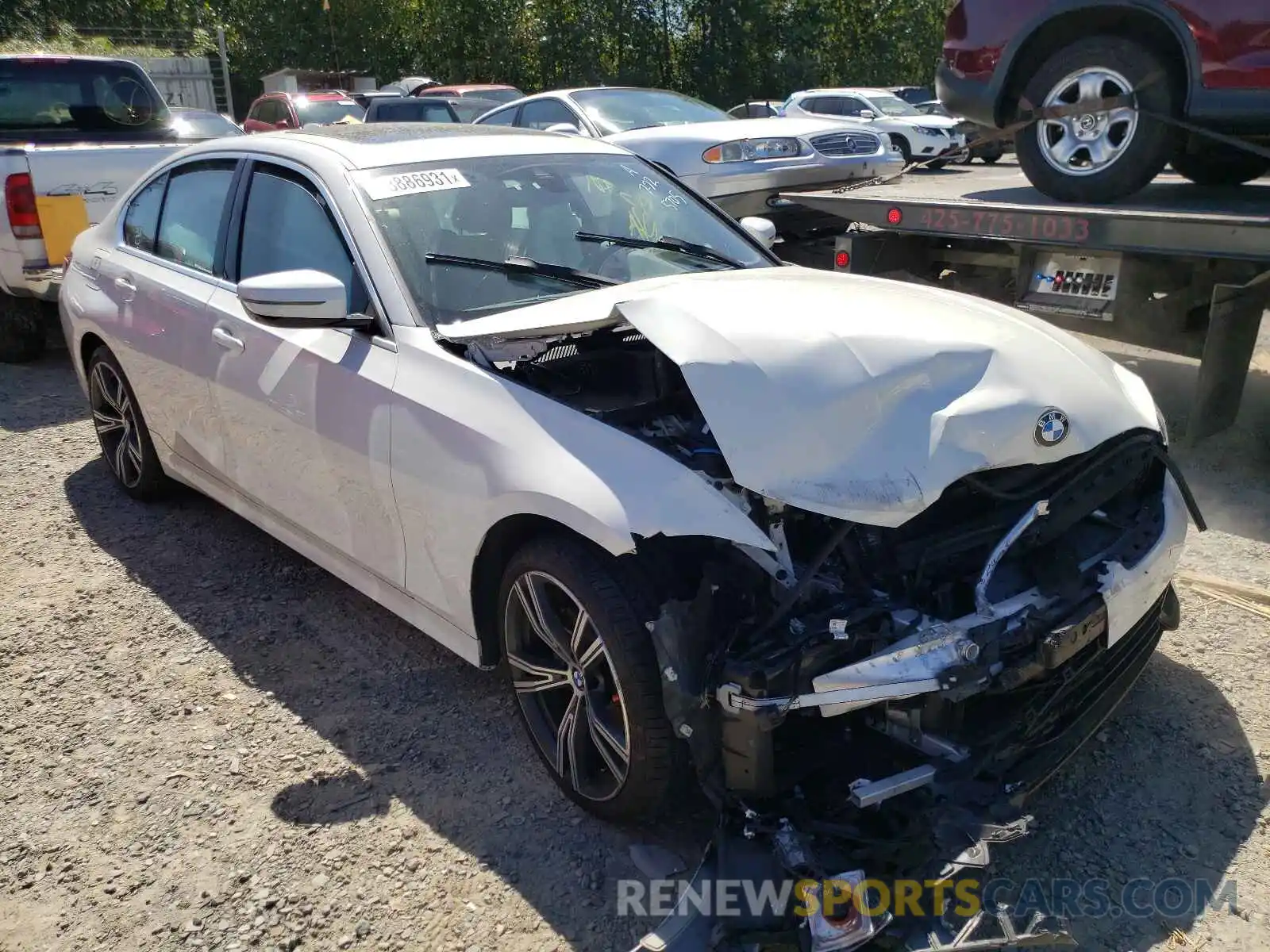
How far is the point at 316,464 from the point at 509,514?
101 cm

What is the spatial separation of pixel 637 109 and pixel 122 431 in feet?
18.7

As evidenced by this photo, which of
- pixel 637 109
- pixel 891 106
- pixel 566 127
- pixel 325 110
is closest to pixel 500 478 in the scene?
pixel 566 127

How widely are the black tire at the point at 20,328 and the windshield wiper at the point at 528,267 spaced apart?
19.5 feet

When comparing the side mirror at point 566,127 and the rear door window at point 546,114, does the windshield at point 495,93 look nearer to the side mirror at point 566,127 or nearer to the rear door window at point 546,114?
the rear door window at point 546,114

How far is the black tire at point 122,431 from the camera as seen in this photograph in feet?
15.8

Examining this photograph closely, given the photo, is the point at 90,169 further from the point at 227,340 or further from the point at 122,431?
the point at 227,340

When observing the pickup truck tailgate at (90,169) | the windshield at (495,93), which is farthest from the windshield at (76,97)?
the windshield at (495,93)

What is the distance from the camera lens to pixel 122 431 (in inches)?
199

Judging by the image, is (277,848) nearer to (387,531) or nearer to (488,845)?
(488,845)

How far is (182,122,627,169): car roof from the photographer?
11.8 feet

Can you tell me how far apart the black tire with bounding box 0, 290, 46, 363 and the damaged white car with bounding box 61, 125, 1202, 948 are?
5.09 m

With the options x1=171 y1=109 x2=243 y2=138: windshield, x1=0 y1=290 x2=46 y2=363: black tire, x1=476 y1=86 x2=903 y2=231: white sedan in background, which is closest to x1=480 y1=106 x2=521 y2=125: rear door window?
x1=476 y1=86 x2=903 y2=231: white sedan in background

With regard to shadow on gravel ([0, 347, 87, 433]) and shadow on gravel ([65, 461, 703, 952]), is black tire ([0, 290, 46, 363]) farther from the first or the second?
shadow on gravel ([65, 461, 703, 952])

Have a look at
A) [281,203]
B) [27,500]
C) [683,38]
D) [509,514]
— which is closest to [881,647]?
[509,514]
